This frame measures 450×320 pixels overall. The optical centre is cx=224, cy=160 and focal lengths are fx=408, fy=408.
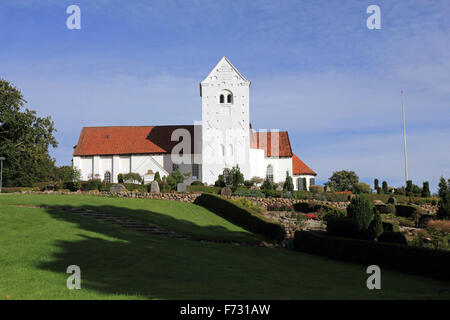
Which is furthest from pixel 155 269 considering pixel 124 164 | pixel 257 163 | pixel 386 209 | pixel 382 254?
pixel 124 164

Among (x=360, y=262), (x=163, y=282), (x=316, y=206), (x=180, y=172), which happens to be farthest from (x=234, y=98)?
(x=163, y=282)

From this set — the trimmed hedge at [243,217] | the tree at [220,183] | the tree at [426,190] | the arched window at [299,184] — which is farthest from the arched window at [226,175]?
the tree at [426,190]

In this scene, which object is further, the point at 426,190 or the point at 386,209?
the point at 426,190

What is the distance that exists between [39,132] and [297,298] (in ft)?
146

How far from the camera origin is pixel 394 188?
4712 cm

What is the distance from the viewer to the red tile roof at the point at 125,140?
51.5m

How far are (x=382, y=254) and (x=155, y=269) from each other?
862 centimetres

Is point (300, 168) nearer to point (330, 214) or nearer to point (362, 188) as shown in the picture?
point (362, 188)

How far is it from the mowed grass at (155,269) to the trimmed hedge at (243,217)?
2.59 meters

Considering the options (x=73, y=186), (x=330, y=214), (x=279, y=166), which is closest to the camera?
(x=330, y=214)

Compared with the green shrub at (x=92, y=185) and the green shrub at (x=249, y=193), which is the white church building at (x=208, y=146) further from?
the green shrub at (x=92, y=185)

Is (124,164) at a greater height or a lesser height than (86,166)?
greater

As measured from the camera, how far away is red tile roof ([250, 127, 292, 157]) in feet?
167

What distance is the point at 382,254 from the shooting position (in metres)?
15.4
